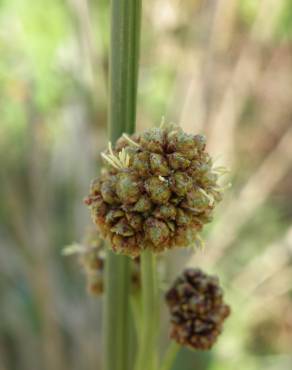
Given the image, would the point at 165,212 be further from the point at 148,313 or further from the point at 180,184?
the point at 148,313

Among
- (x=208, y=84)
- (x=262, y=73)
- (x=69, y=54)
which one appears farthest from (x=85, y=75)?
(x=262, y=73)

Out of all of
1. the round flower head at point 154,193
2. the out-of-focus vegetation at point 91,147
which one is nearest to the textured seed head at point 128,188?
the round flower head at point 154,193

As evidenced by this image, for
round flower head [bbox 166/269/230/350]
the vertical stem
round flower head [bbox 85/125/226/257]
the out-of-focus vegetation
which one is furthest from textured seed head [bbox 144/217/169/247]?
the out-of-focus vegetation

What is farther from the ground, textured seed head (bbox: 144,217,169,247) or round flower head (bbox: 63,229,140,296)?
round flower head (bbox: 63,229,140,296)

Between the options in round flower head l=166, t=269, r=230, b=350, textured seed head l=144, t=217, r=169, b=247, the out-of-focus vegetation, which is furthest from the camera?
the out-of-focus vegetation

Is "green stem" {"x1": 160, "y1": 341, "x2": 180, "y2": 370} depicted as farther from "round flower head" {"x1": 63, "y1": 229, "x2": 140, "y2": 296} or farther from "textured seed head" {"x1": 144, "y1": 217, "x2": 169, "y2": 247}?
"textured seed head" {"x1": 144, "y1": 217, "x2": 169, "y2": 247}

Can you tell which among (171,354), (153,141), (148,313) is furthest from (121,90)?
(171,354)

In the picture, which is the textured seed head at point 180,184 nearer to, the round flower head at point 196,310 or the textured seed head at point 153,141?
the textured seed head at point 153,141
